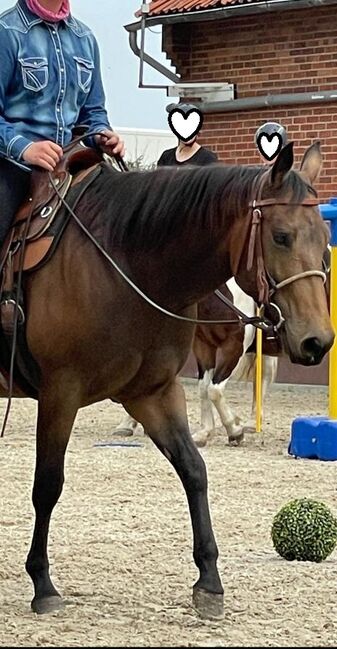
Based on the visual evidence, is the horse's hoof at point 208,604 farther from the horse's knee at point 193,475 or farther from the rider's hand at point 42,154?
the rider's hand at point 42,154

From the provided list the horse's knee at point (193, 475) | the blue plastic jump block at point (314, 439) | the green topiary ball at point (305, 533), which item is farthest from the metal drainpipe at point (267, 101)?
the horse's knee at point (193, 475)

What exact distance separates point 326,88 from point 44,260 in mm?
11409

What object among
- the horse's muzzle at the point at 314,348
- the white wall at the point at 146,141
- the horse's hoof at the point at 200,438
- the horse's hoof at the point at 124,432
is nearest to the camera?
the horse's muzzle at the point at 314,348

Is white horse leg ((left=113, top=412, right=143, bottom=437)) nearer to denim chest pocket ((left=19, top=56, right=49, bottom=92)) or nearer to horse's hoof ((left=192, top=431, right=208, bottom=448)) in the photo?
horse's hoof ((left=192, top=431, right=208, bottom=448))

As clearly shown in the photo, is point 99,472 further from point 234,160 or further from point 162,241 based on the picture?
point 234,160

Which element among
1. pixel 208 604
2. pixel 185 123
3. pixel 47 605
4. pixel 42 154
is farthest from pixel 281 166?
pixel 185 123

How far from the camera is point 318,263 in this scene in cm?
481

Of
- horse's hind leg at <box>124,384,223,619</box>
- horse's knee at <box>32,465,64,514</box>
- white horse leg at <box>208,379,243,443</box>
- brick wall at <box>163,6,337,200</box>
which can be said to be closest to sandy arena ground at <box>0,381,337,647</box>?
white horse leg at <box>208,379,243,443</box>

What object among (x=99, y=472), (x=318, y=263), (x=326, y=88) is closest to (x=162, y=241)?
(x=318, y=263)

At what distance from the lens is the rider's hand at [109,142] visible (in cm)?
568

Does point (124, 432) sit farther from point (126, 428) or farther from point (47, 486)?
point (47, 486)

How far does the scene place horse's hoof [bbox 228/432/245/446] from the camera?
10688mm

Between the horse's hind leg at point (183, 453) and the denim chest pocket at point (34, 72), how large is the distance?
4.34 ft

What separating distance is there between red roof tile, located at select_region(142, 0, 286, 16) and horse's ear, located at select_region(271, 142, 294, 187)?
455 inches
